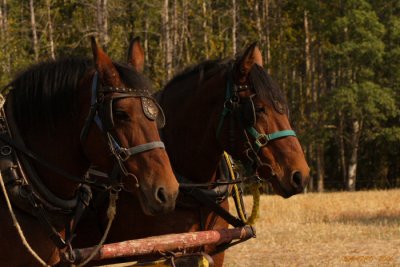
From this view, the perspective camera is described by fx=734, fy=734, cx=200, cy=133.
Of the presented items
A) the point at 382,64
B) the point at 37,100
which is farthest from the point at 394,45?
the point at 37,100

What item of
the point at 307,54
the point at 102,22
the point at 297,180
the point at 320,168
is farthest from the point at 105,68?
the point at 320,168

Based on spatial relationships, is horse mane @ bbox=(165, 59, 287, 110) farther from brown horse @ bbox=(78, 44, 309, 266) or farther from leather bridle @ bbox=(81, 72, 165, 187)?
leather bridle @ bbox=(81, 72, 165, 187)

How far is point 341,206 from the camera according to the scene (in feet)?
68.0

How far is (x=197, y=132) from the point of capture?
5516mm

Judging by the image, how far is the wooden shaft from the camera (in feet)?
13.3

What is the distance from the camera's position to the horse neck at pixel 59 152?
4188 mm

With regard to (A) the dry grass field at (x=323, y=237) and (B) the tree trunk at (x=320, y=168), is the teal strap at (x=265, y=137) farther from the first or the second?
(B) the tree trunk at (x=320, y=168)

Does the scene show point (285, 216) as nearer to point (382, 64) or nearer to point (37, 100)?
point (37, 100)

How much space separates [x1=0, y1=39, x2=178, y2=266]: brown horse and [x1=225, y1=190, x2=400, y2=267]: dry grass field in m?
5.92

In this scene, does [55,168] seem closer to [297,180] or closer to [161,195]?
[161,195]

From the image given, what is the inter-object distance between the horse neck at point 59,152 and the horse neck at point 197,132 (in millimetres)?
1397

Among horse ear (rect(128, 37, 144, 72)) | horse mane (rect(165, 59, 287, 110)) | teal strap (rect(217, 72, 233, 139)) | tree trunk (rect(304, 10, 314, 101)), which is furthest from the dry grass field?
tree trunk (rect(304, 10, 314, 101))

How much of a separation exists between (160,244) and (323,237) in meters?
8.90

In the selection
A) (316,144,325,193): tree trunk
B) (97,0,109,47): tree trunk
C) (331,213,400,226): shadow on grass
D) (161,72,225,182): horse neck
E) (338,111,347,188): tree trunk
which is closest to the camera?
(161,72,225,182): horse neck
